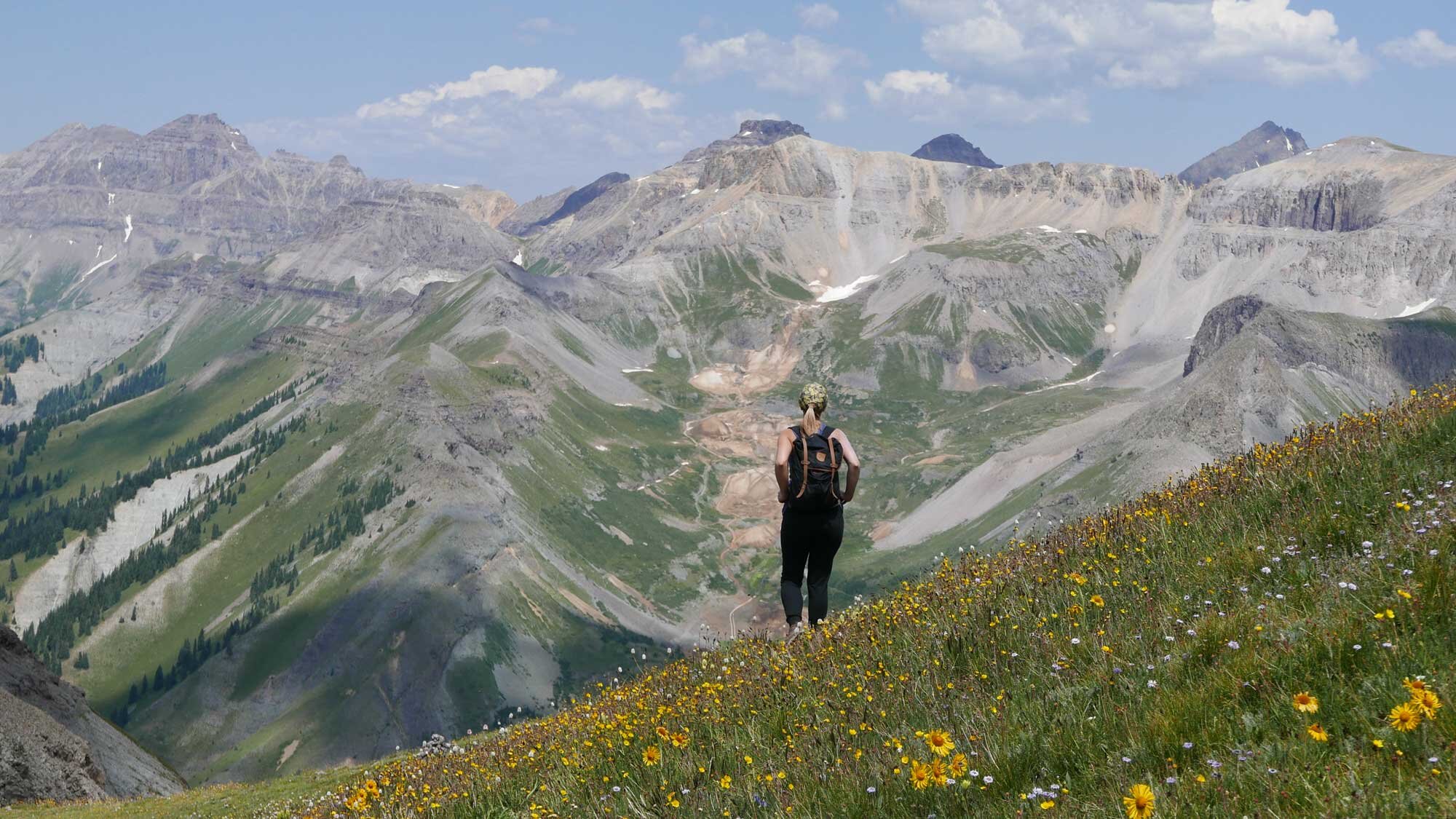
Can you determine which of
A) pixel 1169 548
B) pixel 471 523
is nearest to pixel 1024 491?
pixel 471 523

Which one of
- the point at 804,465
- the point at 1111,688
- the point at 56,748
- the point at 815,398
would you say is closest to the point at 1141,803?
the point at 1111,688

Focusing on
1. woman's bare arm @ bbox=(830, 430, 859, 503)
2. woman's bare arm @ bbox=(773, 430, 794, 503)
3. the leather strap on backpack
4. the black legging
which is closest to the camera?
woman's bare arm @ bbox=(773, 430, 794, 503)

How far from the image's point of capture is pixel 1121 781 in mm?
6621

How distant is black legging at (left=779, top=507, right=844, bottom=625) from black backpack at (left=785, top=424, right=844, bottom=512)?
318mm

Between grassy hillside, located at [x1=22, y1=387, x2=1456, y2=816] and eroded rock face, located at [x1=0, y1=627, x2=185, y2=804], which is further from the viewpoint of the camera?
eroded rock face, located at [x1=0, y1=627, x2=185, y2=804]

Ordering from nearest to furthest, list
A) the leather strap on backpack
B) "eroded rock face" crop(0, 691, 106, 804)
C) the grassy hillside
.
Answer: the grassy hillside < the leather strap on backpack < "eroded rock face" crop(0, 691, 106, 804)

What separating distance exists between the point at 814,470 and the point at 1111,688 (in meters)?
7.25

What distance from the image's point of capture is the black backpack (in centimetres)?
1516

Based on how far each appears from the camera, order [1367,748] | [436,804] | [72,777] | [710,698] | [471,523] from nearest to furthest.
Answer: [1367,748] < [436,804] < [710,698] < [72,777] < [471,523]

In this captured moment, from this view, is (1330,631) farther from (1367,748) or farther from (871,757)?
(871,757)

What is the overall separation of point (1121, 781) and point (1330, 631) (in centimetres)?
211

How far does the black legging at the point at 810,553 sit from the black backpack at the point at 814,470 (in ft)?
1.04

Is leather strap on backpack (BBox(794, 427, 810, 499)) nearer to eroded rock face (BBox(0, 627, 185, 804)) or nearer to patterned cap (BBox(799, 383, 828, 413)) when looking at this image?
patterned cap (BBox(799, 383, 828, 413))

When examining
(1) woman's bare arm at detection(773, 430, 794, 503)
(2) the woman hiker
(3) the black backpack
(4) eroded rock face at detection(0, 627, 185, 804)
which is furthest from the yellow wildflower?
(4) eroded rock face at detection(0, 627, 185, 804)
